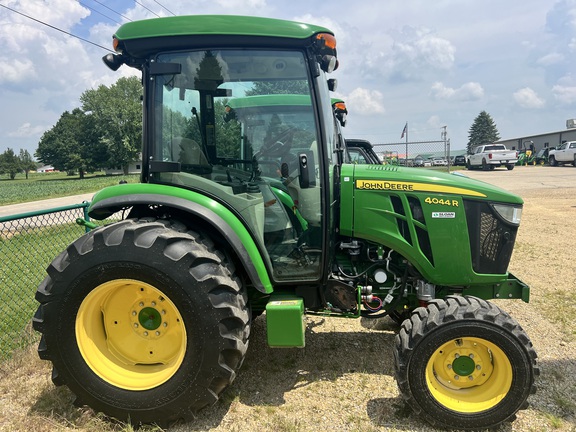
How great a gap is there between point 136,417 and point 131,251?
1.04 meters

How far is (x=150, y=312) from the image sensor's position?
8.57ft

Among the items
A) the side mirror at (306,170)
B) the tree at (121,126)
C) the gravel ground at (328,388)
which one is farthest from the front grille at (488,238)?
the tree at (121,126)

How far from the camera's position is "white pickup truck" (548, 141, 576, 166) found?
26.2 meters

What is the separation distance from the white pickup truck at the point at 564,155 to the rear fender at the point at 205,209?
99.1 feet

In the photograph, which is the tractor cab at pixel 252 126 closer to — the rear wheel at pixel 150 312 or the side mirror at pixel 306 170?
the side mirror at pixel 306 170

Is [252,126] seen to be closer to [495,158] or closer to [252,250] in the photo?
[252,250]

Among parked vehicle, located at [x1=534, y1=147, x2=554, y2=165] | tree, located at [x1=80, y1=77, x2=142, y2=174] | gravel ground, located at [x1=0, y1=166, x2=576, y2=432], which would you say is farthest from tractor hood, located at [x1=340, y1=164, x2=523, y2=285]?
tree, located at [x1=80, y1=77, x2=142, y2=174]

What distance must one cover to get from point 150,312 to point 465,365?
2.05 metres

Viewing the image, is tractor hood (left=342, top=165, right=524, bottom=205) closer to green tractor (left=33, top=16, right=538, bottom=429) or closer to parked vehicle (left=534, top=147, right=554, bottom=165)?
green tractor (left=33, top=16, right=538, bottom=429)

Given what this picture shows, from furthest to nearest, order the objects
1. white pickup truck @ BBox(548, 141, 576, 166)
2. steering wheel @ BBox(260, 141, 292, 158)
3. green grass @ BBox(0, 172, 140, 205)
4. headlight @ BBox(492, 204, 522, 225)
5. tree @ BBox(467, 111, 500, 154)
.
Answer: tree @ BBox(467, 111, 500, 154) < white pickup truck @ BBox(548, 141, 576, 166) < green grass @ BBox(0, 172, 140, 205) < headlight @ BBox(492, 204, 522, 225) < steering wheel @ BBox(260, 141, 292, 158)

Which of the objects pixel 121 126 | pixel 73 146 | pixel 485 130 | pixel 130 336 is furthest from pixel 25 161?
pixel 130 336

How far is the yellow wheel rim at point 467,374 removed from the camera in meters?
2.47

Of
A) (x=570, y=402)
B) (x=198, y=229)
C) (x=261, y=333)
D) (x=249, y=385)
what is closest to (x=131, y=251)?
(x=198, y=229)

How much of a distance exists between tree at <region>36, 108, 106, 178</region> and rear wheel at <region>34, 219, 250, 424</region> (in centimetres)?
5754
